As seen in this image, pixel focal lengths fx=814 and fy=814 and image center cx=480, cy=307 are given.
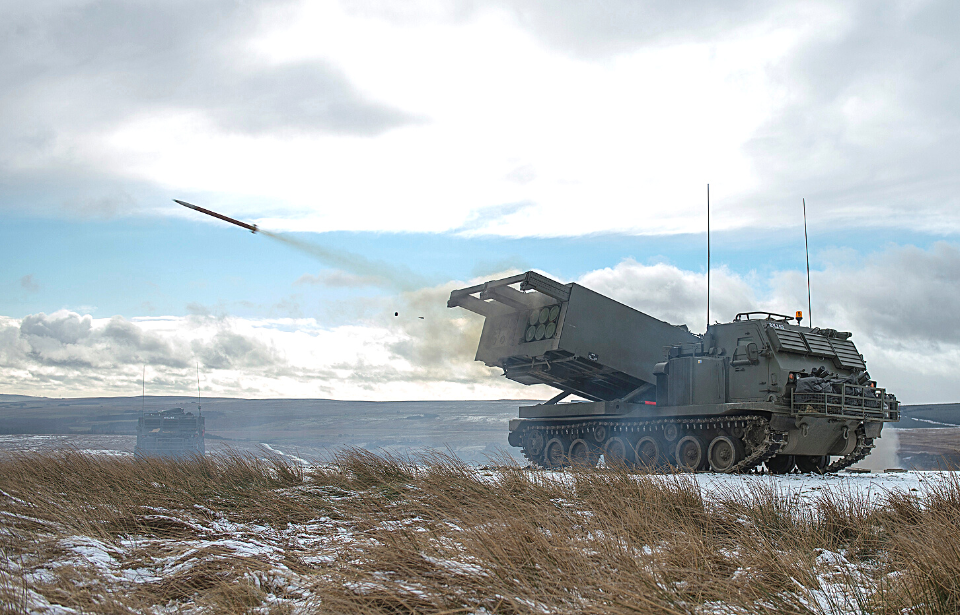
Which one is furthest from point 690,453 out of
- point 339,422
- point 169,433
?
point 339,422

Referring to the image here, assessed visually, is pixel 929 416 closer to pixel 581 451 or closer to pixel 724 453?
pixel 581 451

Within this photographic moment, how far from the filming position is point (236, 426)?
297 feet

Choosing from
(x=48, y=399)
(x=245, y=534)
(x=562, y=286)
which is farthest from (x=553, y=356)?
(x=48, y=399)

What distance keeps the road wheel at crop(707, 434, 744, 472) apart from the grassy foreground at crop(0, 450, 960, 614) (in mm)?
6280

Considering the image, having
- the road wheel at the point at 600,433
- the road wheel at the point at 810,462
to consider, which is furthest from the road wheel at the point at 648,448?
the road wheel at the point at 810,462

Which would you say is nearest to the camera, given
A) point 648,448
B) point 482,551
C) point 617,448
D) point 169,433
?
point 482,551

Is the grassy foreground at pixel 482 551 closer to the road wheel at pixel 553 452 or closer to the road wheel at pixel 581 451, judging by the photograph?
the road wheel at pixel 581 451

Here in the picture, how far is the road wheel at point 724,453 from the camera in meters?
15.0

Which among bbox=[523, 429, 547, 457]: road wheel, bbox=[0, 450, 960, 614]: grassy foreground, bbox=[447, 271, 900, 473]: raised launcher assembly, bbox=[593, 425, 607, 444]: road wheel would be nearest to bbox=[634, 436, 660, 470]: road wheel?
bbox=[447, 271, 900, 473]: raised launcher assembly

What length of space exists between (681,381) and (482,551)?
38.9ft

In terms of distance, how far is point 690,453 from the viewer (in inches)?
629

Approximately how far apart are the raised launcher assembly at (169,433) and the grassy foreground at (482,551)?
Result: 65.6ft

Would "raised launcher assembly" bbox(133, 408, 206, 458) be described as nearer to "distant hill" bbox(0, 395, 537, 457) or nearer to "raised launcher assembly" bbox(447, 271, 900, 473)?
"raised launcher assembly" bbox(447, 271, 900, 473)

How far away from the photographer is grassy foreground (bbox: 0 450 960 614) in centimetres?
460
